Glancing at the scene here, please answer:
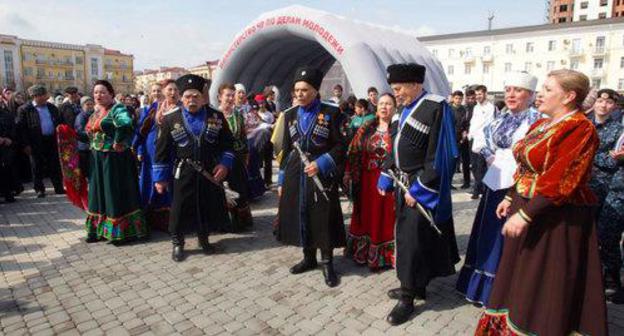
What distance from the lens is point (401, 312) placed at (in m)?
3.44

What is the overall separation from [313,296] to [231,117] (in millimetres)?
3198

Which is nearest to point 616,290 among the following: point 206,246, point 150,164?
point 206,246

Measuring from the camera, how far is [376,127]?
459 cm

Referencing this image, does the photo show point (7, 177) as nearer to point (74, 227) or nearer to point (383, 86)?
point (74, 227)

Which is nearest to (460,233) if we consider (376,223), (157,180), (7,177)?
(376,223)

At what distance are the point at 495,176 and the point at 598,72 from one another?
170 ft

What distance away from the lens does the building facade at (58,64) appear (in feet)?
252

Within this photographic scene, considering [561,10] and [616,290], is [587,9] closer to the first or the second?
[561,10]

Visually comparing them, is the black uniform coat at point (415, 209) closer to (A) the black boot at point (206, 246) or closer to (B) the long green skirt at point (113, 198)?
(A) the black boot at point (206, 246)

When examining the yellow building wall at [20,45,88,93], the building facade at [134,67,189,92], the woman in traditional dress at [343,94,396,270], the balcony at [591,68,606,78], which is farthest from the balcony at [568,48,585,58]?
the building facade at [134,67,189,92]

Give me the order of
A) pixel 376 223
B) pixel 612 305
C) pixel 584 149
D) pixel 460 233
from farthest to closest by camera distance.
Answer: pixel 460 233, pixel 376 223, pixel 612 305, pixel 584 149

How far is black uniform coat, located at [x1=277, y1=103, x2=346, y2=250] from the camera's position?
13.4 feet

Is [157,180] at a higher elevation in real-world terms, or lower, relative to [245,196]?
higher

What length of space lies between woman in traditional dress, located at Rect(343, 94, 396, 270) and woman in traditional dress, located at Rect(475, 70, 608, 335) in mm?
1941
